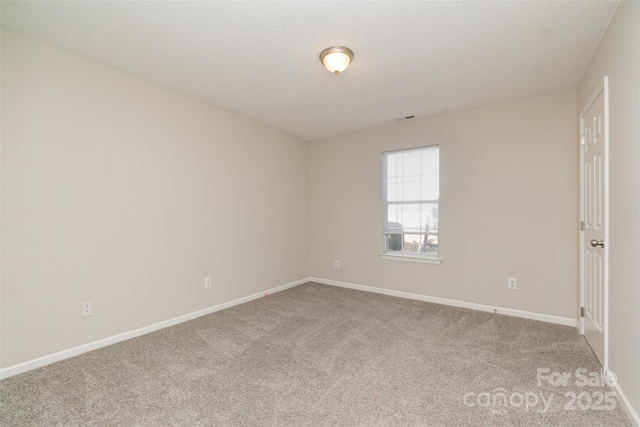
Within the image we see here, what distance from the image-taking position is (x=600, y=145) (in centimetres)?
222

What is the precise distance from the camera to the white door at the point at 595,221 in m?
2.10

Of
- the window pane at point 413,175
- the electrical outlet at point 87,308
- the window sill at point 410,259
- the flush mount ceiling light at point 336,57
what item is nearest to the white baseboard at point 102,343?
the electrical outlet at point 87,308

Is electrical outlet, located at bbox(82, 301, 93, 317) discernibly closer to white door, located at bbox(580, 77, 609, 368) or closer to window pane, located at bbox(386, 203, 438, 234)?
window pane, located at bbox(386, 203, 438, 234)

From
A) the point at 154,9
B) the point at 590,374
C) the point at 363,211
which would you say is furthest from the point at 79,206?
the point at 590,374

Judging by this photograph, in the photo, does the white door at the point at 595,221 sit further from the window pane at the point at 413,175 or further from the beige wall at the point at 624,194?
the window pane at the point at 413,175

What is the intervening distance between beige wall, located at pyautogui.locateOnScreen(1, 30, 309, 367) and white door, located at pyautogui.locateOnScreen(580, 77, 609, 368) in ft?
11.6

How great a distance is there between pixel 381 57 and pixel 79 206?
2.80m

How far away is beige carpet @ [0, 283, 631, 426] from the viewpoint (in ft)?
5.46

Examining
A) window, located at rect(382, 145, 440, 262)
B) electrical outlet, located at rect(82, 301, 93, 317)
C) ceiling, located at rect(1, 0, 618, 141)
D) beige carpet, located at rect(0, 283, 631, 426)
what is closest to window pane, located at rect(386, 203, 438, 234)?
window, located at rect(382, 145, 440, 262)

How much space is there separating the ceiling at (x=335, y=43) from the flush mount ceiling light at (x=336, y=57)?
0.04 meters

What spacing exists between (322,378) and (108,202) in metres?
2.35

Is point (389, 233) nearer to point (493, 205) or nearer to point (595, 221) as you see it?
point (493, 205)

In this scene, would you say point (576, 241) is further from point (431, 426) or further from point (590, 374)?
point (431, 426)

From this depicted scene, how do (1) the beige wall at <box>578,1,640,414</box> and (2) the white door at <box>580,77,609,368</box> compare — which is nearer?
(1) the beige wall at <box>578,1,640,414</box>
